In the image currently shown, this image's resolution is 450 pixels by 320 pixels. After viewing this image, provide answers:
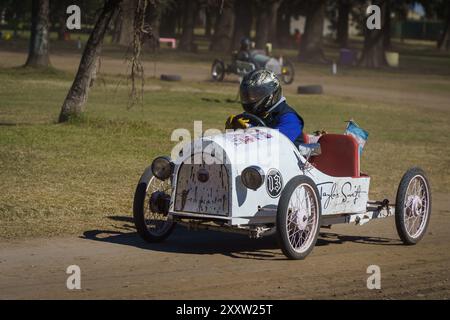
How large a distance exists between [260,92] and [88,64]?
9615mm

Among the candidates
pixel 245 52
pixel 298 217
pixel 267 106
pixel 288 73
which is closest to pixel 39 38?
Result: pixel 245 52

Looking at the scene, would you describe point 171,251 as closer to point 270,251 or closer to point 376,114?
point 270,251

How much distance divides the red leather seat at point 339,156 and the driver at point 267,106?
528 mm

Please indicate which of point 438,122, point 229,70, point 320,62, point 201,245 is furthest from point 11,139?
point 320,62

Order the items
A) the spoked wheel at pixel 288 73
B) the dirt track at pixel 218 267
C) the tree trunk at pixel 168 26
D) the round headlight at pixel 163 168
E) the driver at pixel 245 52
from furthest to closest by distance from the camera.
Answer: the tree trunk at pixel 168 26
the spoked wheel at pixel 288 73
the driver at pixel 245 52
the round headlight at pixel 163 168
the dirt track at pixel 218 267

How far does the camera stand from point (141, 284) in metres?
8.33

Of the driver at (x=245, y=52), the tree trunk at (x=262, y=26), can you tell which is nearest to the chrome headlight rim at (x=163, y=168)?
the driver at (x=245, y=52)

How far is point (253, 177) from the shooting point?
9203mm

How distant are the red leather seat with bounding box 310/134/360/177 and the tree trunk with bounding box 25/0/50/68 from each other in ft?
82.3

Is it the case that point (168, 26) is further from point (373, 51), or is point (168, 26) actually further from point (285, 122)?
point (285, 122)

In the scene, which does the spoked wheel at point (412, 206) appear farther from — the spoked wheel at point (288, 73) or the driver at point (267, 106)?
the spoked wheel at point (288, 73)

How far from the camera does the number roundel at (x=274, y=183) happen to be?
30.9 feet

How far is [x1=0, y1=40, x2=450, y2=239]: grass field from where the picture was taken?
12273 mm

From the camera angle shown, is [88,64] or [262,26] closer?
→ [88,64]
